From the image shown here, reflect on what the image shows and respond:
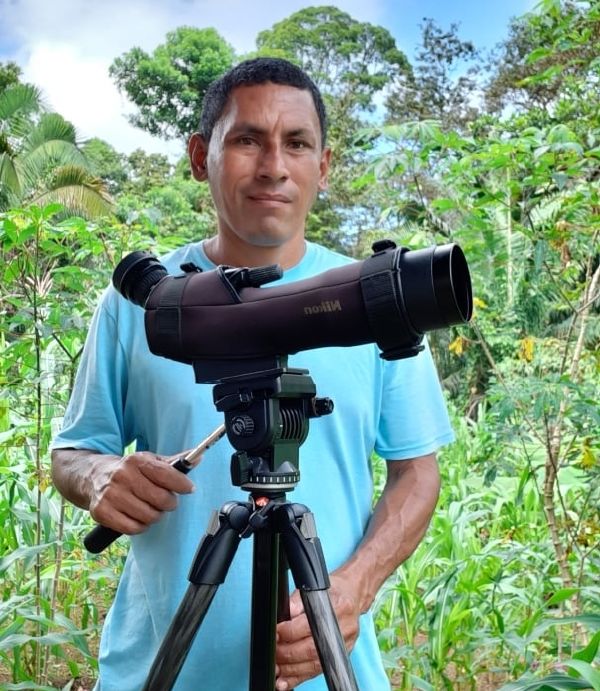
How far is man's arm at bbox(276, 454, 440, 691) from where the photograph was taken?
0.90 metres

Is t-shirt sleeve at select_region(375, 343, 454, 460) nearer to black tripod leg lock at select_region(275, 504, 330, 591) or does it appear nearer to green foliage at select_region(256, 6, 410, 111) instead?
black tripod leg lock at select_region(275, 504, 330, 591)

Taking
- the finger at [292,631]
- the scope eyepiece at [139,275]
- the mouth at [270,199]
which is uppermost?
the mouth at [270,199]

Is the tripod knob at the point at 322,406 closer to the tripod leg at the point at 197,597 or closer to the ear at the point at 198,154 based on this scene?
the tripod leg at the point at 197,597

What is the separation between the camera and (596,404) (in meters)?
1.86

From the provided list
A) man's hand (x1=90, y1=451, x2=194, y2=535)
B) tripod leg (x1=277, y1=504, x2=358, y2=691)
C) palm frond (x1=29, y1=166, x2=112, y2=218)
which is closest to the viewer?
tripod leg (x1=277, y1=504, x2=358, y2=691)

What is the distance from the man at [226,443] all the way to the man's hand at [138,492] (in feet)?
0.27

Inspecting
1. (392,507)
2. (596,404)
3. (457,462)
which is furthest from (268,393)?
(457,462)

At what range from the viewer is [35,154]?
12703 mm

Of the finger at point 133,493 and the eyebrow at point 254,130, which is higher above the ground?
the eyebrow at point 254,130

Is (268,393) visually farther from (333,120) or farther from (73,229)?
(333,120)

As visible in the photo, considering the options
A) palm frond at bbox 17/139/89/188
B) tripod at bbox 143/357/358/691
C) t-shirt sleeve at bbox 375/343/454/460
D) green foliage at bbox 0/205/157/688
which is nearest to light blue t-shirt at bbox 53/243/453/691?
t-shirt sleeve at bbox 375/343/454/460

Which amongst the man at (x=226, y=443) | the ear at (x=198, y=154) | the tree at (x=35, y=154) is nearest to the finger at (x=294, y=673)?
the man at (x=226, y=443)

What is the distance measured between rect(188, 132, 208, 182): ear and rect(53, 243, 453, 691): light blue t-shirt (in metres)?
0.16

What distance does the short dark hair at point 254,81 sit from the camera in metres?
1.17
